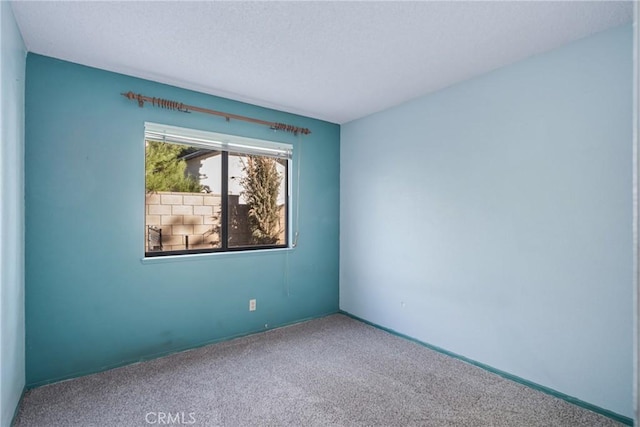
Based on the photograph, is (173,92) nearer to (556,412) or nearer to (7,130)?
(7,130)

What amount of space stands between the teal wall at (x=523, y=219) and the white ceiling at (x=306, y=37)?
0.94ft

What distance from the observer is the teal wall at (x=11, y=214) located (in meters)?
1.67

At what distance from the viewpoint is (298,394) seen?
2.22 m

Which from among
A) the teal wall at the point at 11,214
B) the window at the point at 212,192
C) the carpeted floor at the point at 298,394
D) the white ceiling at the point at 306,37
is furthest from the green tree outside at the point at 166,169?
the carpeted floor at the point at 298,394

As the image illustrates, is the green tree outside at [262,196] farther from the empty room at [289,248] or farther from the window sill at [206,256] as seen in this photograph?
the window sill at [206,256]

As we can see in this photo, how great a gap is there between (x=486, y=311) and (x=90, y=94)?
3.50 metres

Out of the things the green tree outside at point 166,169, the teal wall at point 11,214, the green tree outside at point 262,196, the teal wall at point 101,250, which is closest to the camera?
the teal wall at point 11,214

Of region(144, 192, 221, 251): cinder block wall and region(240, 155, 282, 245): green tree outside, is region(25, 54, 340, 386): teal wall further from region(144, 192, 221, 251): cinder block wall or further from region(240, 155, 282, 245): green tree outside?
region(240, 155, 282, 245): green tree outside

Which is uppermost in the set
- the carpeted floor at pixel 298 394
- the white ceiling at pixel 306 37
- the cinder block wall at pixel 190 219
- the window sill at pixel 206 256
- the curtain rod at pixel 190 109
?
the white ceiling at pixel 306 37

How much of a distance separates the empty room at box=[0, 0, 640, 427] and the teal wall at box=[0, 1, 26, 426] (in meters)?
0.03

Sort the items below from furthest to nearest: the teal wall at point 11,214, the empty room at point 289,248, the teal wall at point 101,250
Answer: the teal wall at point 101,250, the empty room at point 289,248, the teal wall at point 11,214

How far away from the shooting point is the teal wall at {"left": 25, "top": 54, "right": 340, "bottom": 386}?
231cm

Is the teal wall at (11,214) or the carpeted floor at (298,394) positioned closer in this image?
the teal wall at (11,214)

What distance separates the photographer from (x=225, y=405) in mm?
2098
